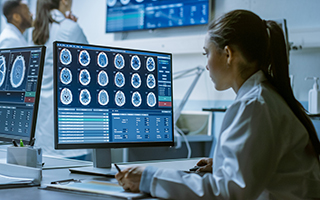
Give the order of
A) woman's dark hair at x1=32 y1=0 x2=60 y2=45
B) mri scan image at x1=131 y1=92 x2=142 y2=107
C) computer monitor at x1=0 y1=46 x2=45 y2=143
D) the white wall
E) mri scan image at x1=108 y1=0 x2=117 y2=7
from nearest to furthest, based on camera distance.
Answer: computer monitor at x1=0 y1=46 x2=45 y2=143
mri scan image at x1=131 y1=92 x2=142 y2=107
the white wall
woman's dark hair at x1=32 y1=0 x2=60 y2=45
mri scan image at x1=108 y1=0 x2=117 y2=7

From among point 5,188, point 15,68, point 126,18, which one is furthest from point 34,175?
point 126,18

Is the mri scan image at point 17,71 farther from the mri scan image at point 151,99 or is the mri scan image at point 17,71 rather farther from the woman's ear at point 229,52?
the woman's ear at point 229,52

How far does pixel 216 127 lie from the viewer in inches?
112

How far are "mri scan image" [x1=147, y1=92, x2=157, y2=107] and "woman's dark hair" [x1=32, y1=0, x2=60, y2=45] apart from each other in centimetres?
168

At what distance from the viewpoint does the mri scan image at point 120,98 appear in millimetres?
1207

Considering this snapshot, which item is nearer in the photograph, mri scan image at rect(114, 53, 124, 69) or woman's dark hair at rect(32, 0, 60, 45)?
mri scan image at rect(114, 53, 124, 69)

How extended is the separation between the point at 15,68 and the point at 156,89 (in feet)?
1.53

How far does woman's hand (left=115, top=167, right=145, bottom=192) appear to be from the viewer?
913mm

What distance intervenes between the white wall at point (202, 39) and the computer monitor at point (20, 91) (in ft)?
5.70

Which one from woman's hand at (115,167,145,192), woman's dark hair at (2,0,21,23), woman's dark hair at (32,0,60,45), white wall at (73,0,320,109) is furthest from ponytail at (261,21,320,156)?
woman's dark hair at (2,0,21,23)

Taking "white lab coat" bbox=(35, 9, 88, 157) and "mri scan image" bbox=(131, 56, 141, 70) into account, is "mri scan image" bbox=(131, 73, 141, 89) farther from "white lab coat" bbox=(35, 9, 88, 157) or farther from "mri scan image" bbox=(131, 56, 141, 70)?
"white lab coat" bbox=(35, 9, 88, 157)

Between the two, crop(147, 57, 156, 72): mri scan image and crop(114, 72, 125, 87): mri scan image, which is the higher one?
crop(147, 57, 156, 72): mri scan image

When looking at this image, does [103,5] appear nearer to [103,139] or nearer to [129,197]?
[103,139]

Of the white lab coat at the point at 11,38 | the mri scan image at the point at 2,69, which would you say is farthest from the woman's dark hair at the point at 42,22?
the mri scan image at the point at 2,69
